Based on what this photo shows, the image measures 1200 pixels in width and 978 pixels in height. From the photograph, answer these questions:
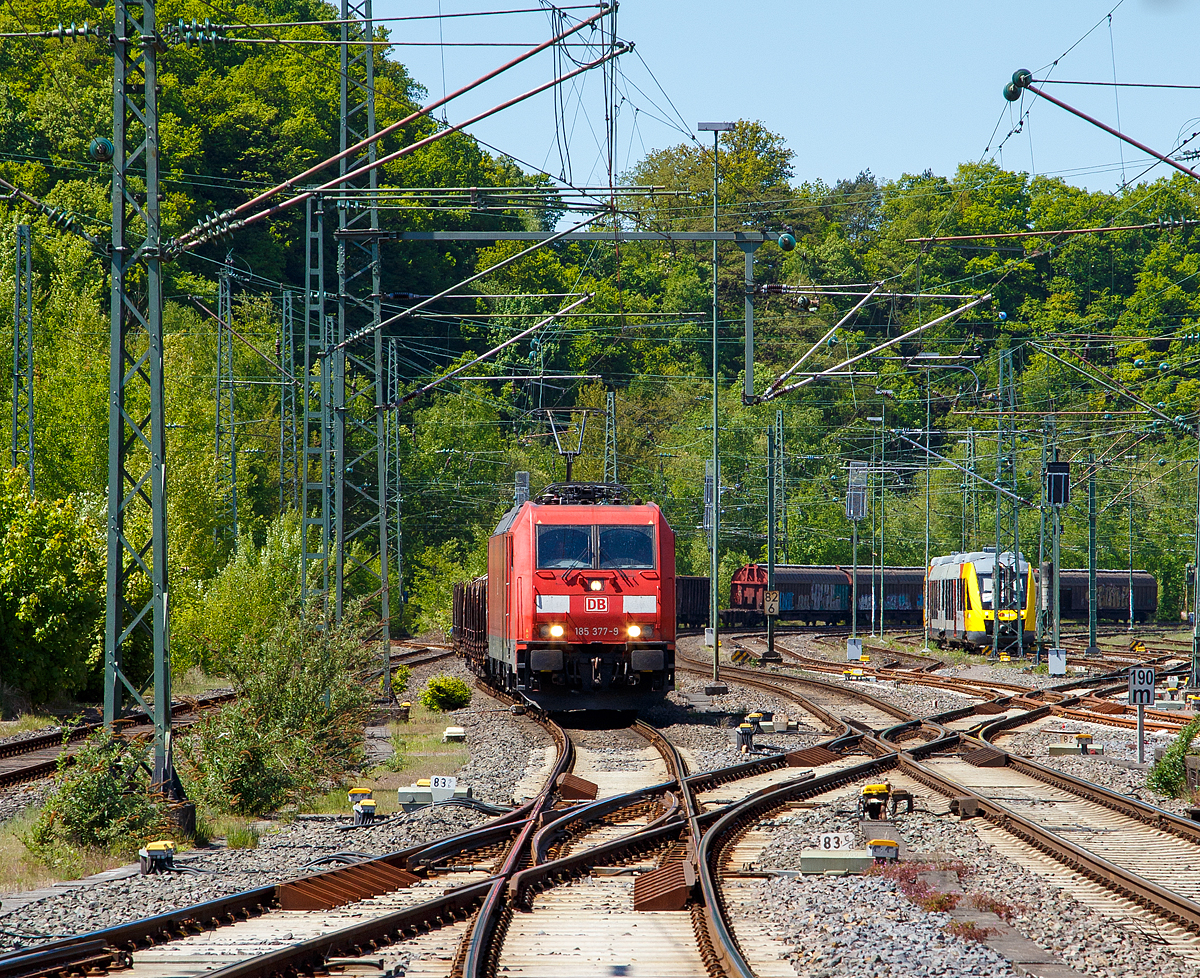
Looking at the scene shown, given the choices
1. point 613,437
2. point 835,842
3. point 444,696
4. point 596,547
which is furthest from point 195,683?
point 835,842

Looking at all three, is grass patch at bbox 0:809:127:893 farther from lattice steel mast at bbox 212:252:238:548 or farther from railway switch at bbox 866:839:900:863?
lattice steel mast at bbox 212:252:238:548

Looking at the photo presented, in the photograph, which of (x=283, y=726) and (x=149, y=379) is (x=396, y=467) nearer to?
(x=283, y=726)

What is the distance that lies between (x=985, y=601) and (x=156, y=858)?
3848 cm

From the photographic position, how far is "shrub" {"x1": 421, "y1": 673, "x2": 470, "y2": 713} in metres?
26.5

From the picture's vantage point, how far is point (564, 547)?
22266mm

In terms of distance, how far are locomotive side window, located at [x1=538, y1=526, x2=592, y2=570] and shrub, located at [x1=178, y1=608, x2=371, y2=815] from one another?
12.3 ft

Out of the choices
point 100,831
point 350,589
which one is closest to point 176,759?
point 100,831

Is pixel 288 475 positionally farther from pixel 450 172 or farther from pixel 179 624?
pixel 179 624

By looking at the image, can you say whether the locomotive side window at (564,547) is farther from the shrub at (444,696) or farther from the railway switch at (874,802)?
the railway switch at (874,802)

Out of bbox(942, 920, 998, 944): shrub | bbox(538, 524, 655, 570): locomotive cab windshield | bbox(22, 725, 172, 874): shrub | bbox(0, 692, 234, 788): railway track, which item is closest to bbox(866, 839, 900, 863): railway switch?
bbox(942, 920, 998, 944): shrub

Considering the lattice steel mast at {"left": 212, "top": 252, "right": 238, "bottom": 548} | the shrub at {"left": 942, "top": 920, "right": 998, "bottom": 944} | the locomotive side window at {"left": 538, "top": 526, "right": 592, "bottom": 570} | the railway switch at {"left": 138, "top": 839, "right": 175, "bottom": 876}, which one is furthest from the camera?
the lattice steel mast at {"left": 212, "top": 252, "right": 238, "bottom": 548}

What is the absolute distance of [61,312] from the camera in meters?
50.1

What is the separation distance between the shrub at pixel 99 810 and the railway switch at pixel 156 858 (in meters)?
1.07

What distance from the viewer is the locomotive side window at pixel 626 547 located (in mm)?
22266
